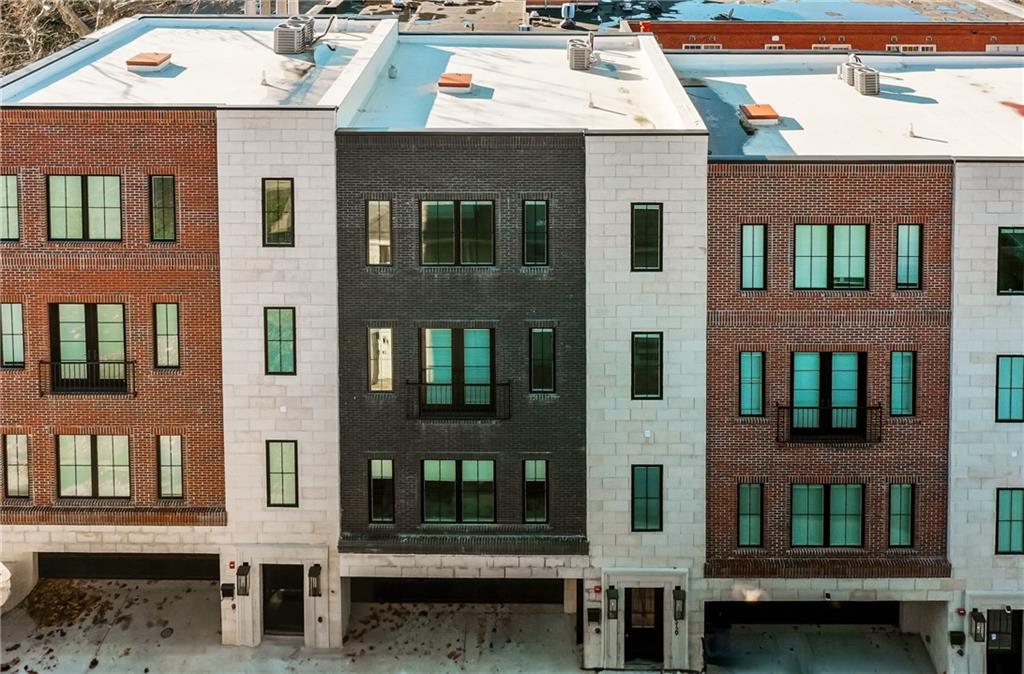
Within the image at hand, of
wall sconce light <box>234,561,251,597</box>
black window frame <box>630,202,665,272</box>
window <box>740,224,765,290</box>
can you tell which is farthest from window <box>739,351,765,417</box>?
wall sconce light <box>234,561,251,597</box>

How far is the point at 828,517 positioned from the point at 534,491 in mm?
7782

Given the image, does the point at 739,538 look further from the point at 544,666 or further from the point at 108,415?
the point at 108,415

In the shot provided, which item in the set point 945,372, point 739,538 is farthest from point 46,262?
point 945,372

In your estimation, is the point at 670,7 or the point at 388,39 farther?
the point at 670,7

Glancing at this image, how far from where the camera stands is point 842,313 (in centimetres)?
2748

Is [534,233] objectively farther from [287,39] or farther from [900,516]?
[287,39]

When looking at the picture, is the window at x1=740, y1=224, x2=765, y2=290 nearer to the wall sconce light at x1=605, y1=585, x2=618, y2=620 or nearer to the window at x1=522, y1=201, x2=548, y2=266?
the window at x1=522, y1=201, x2=548, y2=266

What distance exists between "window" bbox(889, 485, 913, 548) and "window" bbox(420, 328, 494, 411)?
10.9m

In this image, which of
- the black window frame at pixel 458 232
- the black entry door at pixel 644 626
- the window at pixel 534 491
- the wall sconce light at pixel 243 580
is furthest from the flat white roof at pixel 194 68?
the black entry door at pixel 644 626

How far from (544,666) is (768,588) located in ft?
20.3

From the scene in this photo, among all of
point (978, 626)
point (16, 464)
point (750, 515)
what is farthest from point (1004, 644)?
point (16, 464)

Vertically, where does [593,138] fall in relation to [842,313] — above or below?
above

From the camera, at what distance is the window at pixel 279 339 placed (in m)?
27.5

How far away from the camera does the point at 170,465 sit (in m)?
28.3
